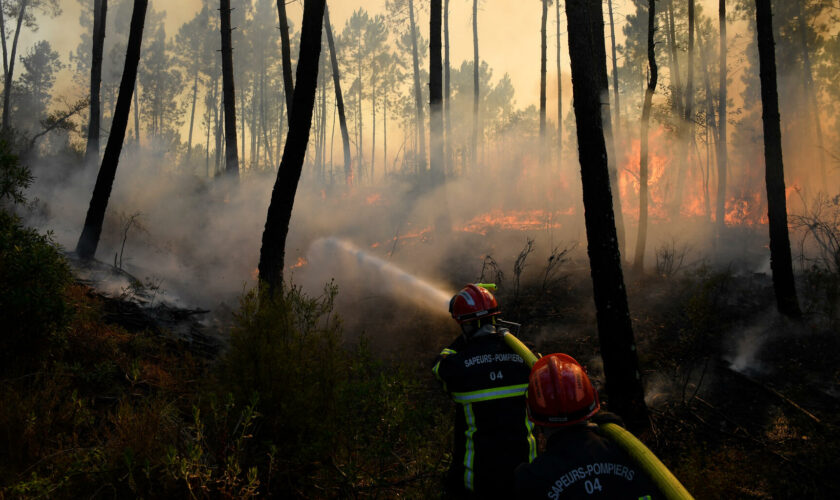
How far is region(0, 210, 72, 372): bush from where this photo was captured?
4.87m

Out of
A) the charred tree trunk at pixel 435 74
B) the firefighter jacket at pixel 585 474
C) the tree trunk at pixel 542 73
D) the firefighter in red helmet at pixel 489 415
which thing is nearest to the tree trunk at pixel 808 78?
the tree trunk at pixel 542 73

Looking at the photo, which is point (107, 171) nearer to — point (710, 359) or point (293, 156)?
point (293, 156)

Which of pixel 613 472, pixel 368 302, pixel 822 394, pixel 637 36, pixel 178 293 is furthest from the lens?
pixel 637 36

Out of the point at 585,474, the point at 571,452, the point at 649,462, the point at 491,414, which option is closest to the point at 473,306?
the point at 491,414

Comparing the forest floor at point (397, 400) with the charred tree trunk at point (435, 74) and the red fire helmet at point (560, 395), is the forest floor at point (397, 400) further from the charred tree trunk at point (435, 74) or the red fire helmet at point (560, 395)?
the charred tree trunk at point (435, 74)

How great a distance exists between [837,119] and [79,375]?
4533 centimetres

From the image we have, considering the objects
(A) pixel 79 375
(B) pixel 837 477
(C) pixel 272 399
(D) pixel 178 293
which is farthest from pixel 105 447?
(D) pixel 178 293

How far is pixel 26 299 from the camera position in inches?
192

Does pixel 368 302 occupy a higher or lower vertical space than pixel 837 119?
lower

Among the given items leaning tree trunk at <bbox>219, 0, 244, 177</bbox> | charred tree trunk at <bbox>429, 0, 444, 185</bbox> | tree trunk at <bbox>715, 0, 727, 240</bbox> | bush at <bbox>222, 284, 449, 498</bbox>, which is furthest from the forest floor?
tree trunk at <bbox>715, 0, 727, 240</bbox>

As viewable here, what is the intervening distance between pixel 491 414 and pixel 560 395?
3.74 feet

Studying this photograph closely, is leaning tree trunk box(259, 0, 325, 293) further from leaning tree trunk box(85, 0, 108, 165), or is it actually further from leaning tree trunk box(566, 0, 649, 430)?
leaning tree trunk box(85, 0, 108, 165)

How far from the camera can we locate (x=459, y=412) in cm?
338

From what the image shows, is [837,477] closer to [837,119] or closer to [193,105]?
[837,119]
